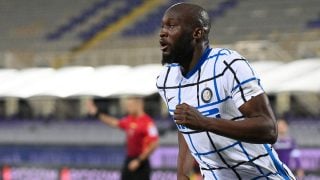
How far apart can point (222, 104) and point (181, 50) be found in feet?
1.01

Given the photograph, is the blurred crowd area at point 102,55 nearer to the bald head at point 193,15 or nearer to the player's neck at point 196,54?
the player's neck at point 196,54

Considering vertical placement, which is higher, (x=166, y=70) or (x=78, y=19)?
(x=78, y=19)

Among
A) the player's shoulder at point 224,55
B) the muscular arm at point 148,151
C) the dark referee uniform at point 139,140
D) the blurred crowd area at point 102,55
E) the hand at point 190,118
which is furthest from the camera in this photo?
the blurred crowd area at point 102,55

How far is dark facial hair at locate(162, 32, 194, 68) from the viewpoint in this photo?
3.61 meters

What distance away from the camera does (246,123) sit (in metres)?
→ 3.40

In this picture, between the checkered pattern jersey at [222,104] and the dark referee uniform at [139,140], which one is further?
the dark referee uniform at [139,140]

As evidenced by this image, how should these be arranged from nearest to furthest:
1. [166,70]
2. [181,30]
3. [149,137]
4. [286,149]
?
[181,30], [166,70], [286,149], [149,137]

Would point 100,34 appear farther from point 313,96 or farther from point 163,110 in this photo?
point 313,96

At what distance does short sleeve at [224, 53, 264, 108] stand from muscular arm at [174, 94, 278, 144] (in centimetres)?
3

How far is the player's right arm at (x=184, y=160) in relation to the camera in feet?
14.2

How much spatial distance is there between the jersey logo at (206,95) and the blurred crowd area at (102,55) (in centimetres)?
822

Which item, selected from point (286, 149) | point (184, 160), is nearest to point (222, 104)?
point (184, 160)

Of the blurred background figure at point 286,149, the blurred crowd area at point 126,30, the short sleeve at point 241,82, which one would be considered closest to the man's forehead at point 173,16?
the short sleeve at point 241,82

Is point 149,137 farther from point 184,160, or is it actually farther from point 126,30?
point 126,30
